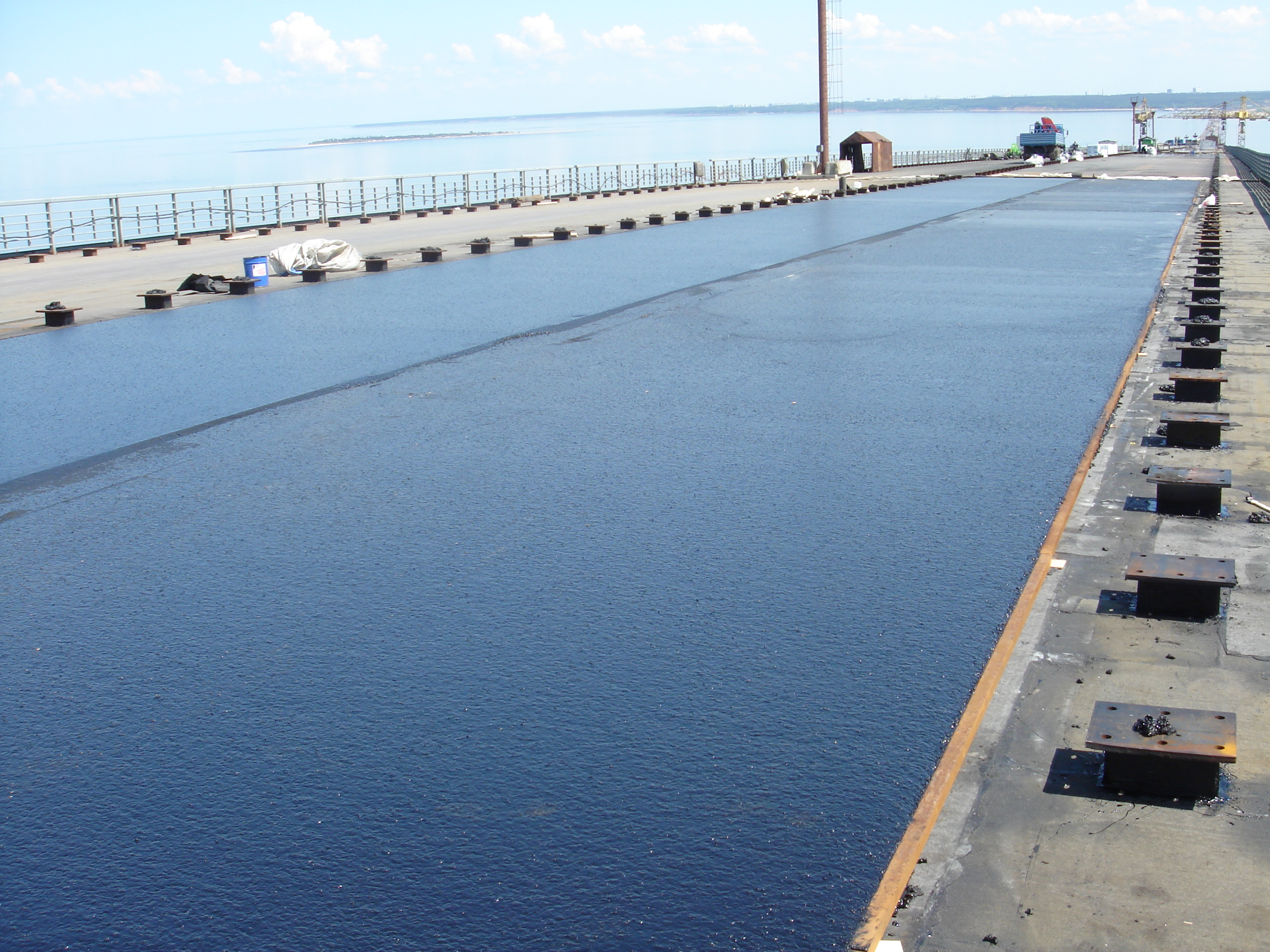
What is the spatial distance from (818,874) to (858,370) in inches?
342

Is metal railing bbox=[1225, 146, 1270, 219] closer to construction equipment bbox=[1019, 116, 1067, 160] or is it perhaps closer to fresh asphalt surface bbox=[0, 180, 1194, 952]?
construction equipment bbox=[1019, 116, 1067, 160]

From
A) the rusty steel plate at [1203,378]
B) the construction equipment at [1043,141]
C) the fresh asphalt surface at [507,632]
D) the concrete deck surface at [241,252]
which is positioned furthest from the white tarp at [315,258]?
the construction equipment at [1043,141]

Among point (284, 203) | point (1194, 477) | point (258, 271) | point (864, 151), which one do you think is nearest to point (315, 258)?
point (258, 271)

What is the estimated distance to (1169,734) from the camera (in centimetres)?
428

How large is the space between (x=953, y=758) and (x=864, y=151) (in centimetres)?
7351

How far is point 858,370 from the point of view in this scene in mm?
12180

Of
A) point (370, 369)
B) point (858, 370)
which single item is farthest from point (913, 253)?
point (370, 369)

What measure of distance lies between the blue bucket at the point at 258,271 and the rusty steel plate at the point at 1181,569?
17.0m

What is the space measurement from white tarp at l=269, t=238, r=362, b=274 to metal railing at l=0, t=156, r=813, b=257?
1330 mm

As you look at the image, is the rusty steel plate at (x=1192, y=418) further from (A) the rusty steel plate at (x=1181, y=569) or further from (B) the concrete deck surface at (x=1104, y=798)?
(A) the rusty steel plate at (x=1181, y=569)

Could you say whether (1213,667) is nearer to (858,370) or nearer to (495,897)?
(495,897)

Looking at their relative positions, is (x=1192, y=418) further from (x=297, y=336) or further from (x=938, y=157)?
(x=938, y=157)

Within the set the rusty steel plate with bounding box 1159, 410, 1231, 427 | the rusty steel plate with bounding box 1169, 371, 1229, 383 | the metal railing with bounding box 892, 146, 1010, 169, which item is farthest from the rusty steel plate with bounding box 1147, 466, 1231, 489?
the metal railing with bounding box 892, 146, 1010, 169

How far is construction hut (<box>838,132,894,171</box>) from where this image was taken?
74269mm
